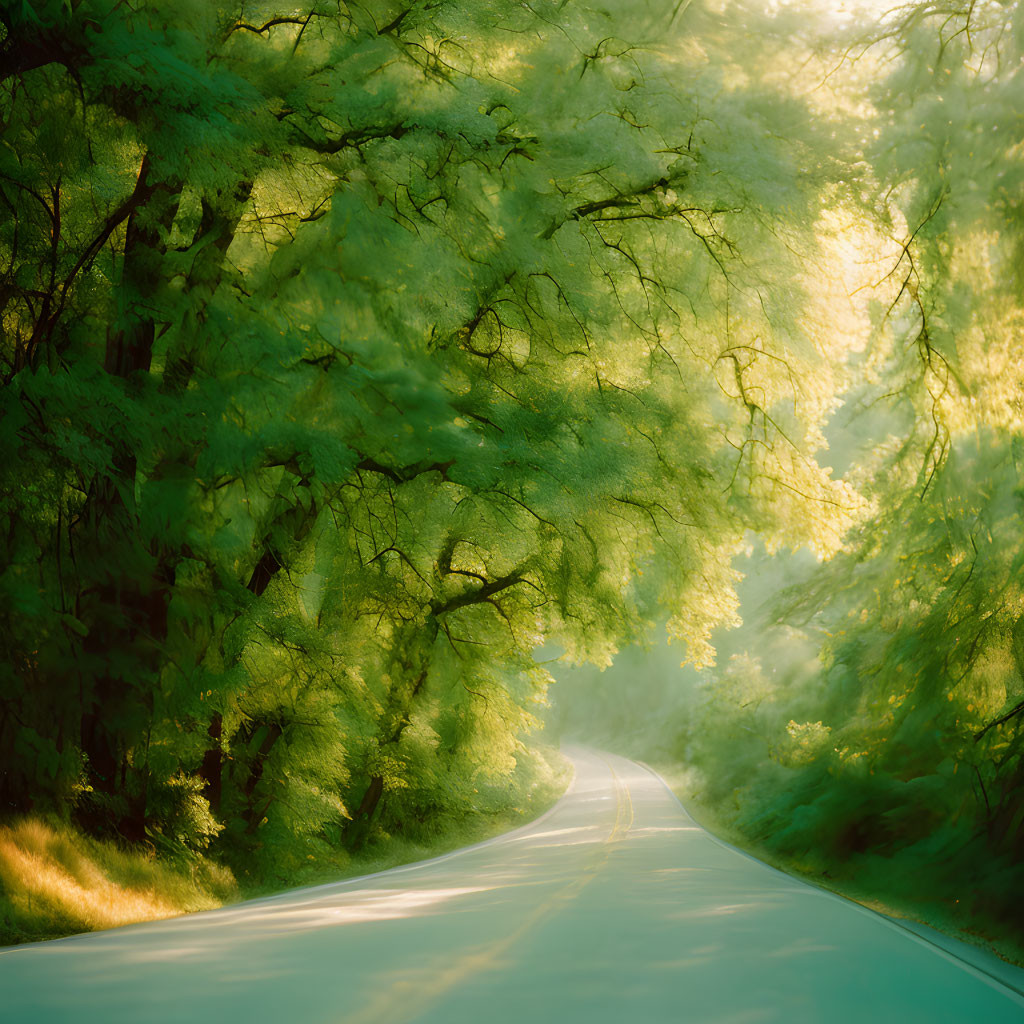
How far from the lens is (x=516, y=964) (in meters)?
6.27

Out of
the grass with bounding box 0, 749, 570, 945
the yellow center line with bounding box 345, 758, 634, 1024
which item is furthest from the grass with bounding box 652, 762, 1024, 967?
the grass with bounding box 0, 749, 570, 945

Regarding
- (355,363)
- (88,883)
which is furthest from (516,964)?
(355,363)

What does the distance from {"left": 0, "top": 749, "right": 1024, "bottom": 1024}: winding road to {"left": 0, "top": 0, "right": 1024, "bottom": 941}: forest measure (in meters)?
2.48

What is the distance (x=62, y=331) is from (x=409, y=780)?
1275 cm

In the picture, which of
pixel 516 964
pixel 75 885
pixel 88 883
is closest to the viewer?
pixel 516 964

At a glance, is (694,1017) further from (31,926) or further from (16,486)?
(16,486)

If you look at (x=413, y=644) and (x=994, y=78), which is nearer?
(x=994, y=78)

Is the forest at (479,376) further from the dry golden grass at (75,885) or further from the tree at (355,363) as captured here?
the dry golden grass at (75,885)

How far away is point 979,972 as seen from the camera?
6766 mm

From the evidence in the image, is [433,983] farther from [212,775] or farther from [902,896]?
[212,775]

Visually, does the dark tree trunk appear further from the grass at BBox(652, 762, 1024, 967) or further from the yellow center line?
the grass at BBox(652, 762, 1024, 967)

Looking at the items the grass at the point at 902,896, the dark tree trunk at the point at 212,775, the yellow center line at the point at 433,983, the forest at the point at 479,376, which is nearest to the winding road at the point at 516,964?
the yellow center line at the point at 433,983

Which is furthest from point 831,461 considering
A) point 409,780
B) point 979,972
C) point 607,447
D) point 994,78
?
point 979,972

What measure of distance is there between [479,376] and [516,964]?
29.7ft
